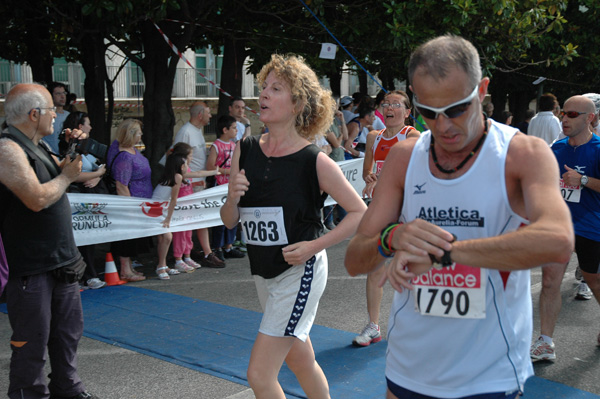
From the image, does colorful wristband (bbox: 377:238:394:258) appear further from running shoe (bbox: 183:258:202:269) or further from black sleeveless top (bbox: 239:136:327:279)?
running shoe (bbox: 183:258:202:269)

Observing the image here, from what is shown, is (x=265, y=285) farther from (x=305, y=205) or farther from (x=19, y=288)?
(x=19, y=288)

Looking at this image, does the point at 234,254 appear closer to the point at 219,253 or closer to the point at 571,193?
the point at 219,253

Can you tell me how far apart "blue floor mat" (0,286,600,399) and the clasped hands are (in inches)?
103

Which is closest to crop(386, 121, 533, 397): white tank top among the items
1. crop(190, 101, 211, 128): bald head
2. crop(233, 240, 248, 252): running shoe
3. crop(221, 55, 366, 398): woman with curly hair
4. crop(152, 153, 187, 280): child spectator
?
crop(221, 55, 366, 398): woman with curly hair

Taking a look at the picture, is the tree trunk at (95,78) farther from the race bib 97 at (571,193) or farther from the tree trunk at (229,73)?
the race bib 97 at (571,193)

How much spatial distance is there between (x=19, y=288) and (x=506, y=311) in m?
2.83

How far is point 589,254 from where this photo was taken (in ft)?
17.7

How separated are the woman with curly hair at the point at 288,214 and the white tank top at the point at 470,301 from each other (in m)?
1.18

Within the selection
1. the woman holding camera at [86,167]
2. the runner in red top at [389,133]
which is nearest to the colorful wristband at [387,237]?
the runner in red top at [389,133]

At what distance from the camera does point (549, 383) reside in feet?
15.6

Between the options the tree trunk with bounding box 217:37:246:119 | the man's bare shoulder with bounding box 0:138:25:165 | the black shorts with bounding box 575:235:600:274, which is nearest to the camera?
the man's bare shoulder with bounding box 0:138:25:165

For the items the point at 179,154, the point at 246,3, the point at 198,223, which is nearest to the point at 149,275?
the point at 198,223

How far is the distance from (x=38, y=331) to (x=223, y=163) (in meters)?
5.26

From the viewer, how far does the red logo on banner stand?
788 cm
